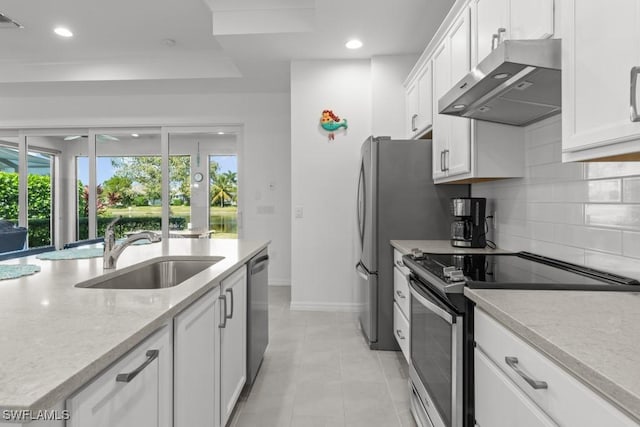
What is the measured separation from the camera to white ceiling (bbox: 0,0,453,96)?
320cm

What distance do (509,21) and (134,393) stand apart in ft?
6.43

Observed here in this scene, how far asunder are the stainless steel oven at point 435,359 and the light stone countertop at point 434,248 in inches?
16.1

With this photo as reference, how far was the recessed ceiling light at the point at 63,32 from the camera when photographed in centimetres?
382

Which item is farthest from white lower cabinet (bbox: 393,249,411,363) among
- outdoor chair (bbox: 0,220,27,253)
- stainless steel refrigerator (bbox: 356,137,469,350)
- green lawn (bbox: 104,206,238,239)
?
outdoor chair (bbox: 0,220,27,253)

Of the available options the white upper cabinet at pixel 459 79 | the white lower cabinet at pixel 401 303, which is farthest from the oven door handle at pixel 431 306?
the white upper cabinet at pixel 459 79

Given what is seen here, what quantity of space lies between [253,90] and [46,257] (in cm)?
375

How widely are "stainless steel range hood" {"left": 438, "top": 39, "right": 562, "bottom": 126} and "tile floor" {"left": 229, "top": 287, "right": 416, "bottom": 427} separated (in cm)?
165

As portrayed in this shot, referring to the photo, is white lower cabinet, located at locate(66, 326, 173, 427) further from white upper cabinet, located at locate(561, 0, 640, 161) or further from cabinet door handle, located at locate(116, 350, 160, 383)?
white upper cabinet, located at locate(561, 0, 640, 161)

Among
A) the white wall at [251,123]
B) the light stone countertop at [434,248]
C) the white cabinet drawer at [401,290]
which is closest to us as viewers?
the light stone countertop at [434,248]

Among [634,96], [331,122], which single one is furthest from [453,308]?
[331,122]

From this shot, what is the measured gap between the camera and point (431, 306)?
1.53 metres

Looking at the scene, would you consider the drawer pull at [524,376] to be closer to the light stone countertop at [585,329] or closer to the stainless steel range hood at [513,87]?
the light stone countertop at [585,329]

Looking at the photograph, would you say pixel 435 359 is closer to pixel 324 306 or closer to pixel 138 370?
pixel 138 370

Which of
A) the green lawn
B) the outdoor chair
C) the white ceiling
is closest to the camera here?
the white ceiling
